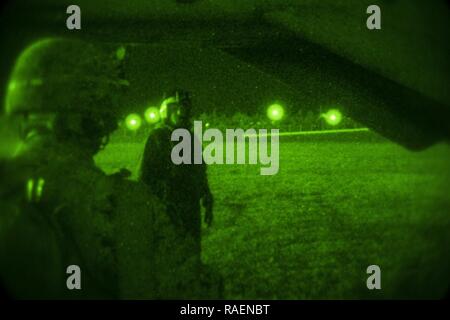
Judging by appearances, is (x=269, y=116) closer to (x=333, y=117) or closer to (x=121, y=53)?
(x=333, y=117)

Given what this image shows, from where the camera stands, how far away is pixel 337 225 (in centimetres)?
212

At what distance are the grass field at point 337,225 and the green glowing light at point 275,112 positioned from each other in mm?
197

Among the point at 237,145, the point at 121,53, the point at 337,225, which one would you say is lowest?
the point at 337,225

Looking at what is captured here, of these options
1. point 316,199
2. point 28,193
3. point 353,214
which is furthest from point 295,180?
point 28,193

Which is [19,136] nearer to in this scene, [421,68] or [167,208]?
[167,208]

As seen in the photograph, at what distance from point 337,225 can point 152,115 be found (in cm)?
→ 87

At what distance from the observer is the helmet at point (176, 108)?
1.97 metres

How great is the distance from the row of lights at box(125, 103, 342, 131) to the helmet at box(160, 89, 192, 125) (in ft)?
0.12

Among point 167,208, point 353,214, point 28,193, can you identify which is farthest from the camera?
point 353,214

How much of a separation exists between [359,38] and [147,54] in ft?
2.78

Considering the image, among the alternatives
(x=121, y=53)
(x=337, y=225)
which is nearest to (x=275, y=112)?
(x=337, y=225)

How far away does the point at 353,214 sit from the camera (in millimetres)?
2115

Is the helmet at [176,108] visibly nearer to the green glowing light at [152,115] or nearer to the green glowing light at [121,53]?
the green glowing light at [152,115]
